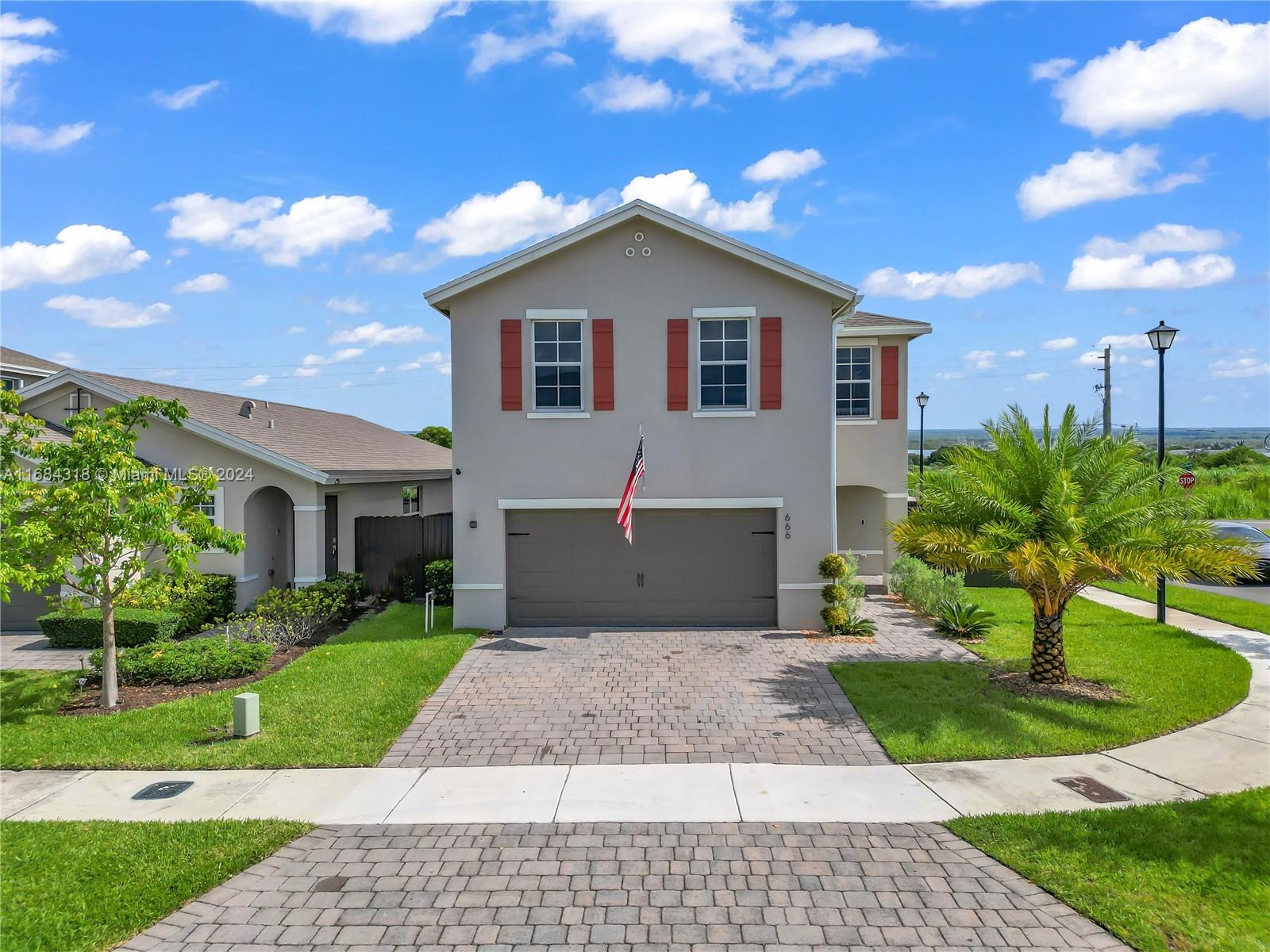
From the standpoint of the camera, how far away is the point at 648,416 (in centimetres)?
1462

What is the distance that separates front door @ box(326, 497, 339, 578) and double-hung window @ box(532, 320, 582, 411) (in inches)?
257

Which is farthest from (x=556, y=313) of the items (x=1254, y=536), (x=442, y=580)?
(x=1254, y=536)

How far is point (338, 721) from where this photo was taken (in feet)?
32.1

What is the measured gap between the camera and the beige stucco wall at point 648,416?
14.6m

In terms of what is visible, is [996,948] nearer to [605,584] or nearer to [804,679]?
[804,679]

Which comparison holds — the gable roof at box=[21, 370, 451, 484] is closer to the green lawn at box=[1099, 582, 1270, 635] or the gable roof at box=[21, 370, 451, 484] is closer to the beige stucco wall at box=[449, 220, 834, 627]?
the beige stucco wall at box=[449, 220, 834, 627]

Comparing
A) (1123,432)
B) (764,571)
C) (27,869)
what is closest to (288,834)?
(27,869)

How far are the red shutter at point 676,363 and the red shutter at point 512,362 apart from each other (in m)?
2.77

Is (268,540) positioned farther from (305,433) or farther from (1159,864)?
(1159,864)

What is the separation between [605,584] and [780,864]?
352 inches

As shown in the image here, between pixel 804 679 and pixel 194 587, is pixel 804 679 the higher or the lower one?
the lower one

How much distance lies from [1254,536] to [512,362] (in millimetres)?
21557

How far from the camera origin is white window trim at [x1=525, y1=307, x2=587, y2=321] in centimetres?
1454

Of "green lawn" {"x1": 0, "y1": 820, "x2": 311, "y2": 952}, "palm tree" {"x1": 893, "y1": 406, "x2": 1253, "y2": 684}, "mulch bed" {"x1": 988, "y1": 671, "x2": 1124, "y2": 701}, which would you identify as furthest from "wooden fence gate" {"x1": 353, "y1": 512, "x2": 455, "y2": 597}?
"mulch bed" {"x1": 988, "y1": 671, "x2": 1124, "y2": 701}
